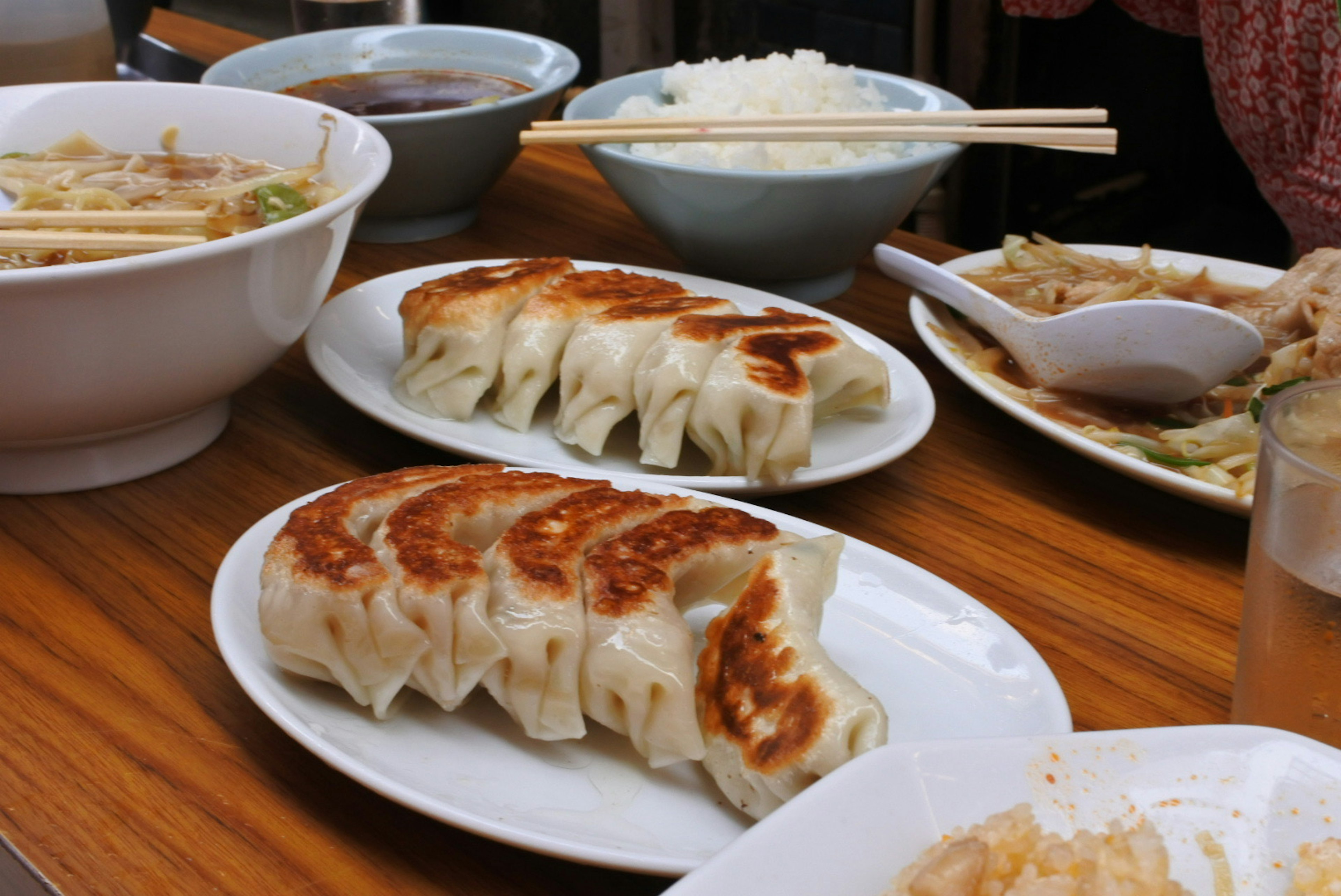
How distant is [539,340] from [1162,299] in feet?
2.54

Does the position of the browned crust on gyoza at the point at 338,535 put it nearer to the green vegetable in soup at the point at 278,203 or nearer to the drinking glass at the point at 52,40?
the green vegetable in soup at the point at 278,203

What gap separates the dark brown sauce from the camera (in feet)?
6.14

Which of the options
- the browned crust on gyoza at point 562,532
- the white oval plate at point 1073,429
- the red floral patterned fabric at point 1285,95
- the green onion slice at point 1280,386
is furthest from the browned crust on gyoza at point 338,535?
the red floral patterned fabric at point 1285,95

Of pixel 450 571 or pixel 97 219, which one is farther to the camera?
pixel 97 219

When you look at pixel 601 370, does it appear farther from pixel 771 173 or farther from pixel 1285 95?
pixel 1285 95

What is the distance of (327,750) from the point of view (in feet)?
2.66

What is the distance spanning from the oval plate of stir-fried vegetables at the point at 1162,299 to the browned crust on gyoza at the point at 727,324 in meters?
0.20

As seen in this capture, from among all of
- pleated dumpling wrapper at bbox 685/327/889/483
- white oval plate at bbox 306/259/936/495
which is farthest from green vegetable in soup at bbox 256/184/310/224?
pleated dumpling wrapper at bbox 685/327/889/483

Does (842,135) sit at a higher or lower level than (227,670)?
higher

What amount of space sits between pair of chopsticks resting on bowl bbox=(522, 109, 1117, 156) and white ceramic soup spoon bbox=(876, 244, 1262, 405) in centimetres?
26

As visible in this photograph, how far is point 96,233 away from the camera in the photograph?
1.21m

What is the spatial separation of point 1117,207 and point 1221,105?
1307 mm

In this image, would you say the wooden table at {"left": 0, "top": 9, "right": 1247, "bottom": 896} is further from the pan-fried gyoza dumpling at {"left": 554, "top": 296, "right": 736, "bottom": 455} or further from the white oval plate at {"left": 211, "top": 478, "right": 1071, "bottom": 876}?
the pan-fried gyoza dumpling at {"left": 554, "top": 296, "right": 736, "bottom": 455}

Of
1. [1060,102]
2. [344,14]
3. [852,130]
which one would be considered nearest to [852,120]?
[852,130]
